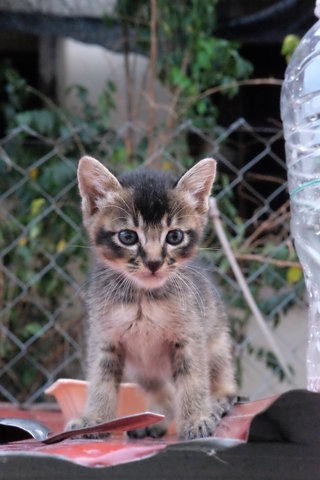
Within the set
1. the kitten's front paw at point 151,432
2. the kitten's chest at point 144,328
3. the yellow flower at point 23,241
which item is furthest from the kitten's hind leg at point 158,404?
the yellow flower at point 23,241

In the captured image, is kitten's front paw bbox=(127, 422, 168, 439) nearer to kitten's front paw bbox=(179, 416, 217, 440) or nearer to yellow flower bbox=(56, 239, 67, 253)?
kitten's front paw bbox=(179, 416, 217, 440)

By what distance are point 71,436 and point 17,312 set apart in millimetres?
2380

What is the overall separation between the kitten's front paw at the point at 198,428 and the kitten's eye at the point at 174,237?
406 mm

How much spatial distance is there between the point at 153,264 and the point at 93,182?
0.30 metres

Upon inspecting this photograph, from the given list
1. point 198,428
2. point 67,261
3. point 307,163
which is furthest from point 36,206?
point 198,428

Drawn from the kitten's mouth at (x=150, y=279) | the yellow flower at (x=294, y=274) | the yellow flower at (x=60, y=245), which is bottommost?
the kitten's mouth at (x=150, y=279)

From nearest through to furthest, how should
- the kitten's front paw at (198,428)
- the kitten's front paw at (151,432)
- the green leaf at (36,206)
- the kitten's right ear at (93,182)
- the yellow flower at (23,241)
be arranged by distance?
the kitten's front paw at (198,428) → the kitten's right ear at (93,182) → the kitten's front paw at (151,432) → the green leaf at (36,206) → the yellow flower at (23,241)

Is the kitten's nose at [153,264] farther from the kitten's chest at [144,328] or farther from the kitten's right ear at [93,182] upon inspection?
the kitten's right ear at [93,182]

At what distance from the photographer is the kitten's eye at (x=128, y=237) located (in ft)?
5.42

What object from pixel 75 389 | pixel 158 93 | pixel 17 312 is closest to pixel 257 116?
pixel 158 93

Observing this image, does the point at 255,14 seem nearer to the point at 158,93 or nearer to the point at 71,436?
the point at 158,93

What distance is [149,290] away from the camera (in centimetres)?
172

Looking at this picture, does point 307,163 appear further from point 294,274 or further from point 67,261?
point 67,261

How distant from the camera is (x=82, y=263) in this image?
A: 348 cm
